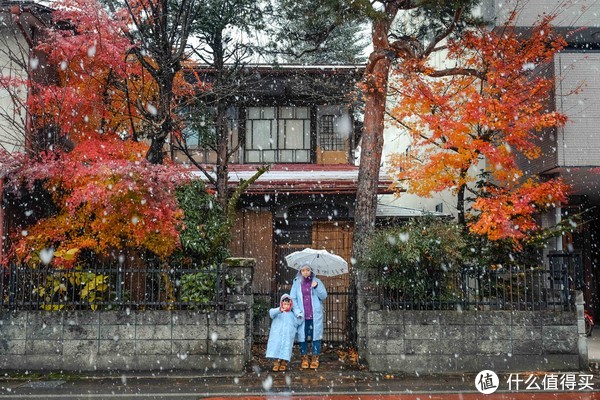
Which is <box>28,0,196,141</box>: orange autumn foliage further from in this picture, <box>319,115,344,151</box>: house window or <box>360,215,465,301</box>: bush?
<box>319,115,344,151</box>: house window

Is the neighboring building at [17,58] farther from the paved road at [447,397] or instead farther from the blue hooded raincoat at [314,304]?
the paved road at [447,397]

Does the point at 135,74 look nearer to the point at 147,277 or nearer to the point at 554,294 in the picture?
the point at 147,277

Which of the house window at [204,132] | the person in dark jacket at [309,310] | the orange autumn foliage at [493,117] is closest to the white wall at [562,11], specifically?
the orange autumn foliage at [493,117]

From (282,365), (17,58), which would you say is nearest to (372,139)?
(282,365)

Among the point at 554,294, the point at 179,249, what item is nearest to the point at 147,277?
the point at 179,249

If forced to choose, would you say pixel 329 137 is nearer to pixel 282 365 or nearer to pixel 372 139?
pixel 372 139

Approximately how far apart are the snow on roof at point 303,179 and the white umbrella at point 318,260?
4.32 metres

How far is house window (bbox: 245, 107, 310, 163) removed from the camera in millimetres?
18703

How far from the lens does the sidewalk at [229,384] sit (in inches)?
354

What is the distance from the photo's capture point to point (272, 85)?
60.1ft

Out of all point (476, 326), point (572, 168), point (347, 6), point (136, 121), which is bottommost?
point (476, 326)

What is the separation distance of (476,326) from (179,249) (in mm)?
5960

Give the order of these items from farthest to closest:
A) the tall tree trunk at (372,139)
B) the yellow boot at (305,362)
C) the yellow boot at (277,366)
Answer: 1. the tall tree trunk at (372,139)
2. the yellow boot at (305,362)
3. the yellow boot at (277,366)

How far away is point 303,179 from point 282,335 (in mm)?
6606
